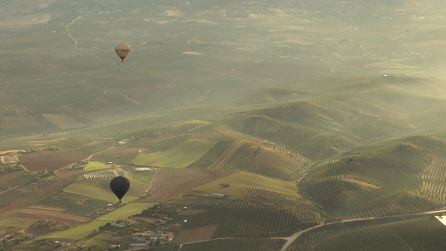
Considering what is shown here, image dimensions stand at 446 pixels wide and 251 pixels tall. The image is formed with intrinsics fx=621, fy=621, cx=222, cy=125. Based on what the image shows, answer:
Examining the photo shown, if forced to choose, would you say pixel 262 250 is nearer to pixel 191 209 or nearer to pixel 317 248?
pixel 317 248

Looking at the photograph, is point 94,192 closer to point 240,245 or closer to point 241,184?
point 241,184

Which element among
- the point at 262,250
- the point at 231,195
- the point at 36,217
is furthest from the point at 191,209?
the point at 36,217

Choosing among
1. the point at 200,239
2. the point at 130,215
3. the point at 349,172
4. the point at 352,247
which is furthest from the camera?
the point at 349,172

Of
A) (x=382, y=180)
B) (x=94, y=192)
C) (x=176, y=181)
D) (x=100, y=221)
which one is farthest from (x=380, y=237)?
(x=94, y=192)

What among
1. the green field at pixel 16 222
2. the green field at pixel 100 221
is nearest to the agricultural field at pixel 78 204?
the green field at pixel 100 221

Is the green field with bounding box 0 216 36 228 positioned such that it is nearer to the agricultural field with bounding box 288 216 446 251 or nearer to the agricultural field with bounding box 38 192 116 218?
the agricultural field with bounding box 38 192 116 218

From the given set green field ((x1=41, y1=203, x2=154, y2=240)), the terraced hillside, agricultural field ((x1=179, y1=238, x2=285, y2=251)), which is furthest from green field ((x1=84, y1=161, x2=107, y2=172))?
agricultural field ((x1=179, y1=238, x2=285, y2=251))

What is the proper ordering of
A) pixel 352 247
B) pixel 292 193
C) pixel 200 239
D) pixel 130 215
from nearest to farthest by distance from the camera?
1. pixel 352 247
2. pixel 200 239
3. pixel 130 215
4. pixel 292 193
